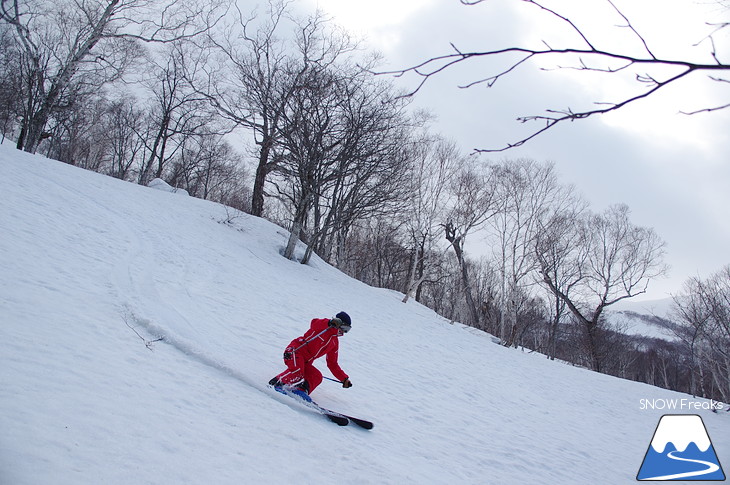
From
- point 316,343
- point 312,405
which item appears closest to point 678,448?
point 312,405

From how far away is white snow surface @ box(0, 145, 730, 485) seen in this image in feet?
8.83

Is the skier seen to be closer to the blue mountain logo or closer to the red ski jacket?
the red ski jacket

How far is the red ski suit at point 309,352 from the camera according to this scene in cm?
464

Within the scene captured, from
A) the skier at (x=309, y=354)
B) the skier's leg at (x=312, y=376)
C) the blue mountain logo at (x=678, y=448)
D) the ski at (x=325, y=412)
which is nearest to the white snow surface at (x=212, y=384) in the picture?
the ski at (x=325, y=412)

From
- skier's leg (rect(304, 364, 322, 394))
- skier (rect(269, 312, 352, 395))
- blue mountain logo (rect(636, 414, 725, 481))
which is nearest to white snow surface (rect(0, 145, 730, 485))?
skier (rect(269, 312, 352, 395))

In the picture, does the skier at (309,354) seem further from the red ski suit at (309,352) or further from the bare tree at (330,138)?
the bare tree at (330,138)

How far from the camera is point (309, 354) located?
480cm

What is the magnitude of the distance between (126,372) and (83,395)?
67 centimetres

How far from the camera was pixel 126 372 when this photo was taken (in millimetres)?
3609

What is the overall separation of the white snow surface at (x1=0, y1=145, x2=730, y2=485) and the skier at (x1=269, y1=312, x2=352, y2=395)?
287mm

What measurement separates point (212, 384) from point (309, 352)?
1209 millimetres

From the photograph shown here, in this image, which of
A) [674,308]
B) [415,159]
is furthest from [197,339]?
[674,308]

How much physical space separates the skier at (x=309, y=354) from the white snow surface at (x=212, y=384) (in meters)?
0.29

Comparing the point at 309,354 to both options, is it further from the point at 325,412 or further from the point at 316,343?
the point at 325,412
